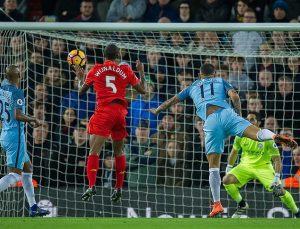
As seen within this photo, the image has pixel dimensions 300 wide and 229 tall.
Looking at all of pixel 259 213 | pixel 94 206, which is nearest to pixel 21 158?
pixel 94 206

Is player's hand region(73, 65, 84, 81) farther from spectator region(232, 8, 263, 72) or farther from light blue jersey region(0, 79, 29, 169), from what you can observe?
spectator region(232, 8, 263, 72)

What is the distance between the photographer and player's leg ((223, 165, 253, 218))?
15742mm

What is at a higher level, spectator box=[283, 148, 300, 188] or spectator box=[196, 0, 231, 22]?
spectator box=[196, 0, 231, 22]

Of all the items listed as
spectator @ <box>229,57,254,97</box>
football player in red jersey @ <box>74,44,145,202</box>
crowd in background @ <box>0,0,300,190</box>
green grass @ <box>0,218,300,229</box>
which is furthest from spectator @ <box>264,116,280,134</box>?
football player in red jersey @ <box>74,44,145,202</box>

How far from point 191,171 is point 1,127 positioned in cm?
328

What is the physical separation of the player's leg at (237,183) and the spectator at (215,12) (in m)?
4.00

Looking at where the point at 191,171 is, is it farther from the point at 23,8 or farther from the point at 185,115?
the point at 23,8

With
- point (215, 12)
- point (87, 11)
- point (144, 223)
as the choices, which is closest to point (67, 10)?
point (87, 11)

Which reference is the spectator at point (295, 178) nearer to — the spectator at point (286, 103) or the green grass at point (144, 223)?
the spectator at point (286, 103)

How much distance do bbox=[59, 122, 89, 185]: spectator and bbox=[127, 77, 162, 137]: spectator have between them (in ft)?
2.73

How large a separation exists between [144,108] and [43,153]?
181 cm

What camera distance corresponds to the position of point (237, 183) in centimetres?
1591

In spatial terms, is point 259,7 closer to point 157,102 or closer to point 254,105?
point 254,105

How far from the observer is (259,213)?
650 inches
